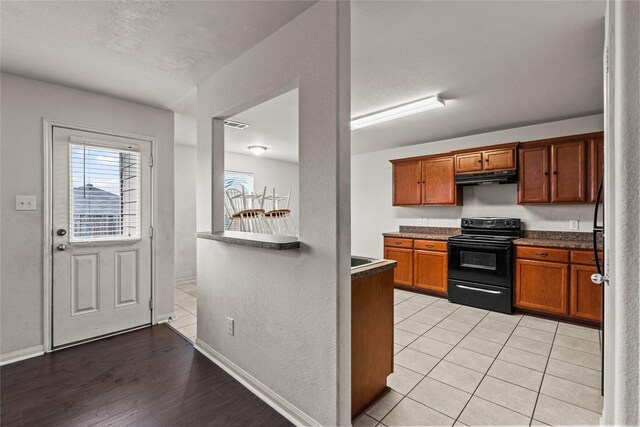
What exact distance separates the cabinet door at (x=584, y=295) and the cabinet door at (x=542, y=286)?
2.4 inches

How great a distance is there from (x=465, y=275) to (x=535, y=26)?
295 cm

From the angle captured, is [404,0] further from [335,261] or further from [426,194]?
[426,194]

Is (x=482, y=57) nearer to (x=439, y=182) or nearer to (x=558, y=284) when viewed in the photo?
(x=439, y=182)

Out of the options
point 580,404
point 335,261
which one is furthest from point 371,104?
point 580,404

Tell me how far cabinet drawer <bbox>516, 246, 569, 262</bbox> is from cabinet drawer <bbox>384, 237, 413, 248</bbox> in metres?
1.44

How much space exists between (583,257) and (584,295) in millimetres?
405

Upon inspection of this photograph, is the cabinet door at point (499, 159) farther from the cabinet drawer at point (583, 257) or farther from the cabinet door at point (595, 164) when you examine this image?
the cabinet drawer at point (583, 257)

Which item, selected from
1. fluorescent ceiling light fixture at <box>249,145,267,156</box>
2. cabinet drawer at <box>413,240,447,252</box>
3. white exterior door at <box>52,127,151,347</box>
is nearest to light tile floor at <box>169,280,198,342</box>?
white exterior door at <box>52,127,151,347</box>

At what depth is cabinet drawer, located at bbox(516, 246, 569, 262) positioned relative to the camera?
334cm

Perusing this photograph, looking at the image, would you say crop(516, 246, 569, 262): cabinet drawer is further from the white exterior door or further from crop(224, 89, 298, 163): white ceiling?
the white exterior door

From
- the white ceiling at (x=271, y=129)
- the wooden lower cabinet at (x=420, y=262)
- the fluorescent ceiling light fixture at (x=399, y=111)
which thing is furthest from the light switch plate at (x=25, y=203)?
the wooden lower cabinet at (x=420, y=262)

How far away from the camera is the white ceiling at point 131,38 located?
173cm

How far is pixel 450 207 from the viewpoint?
4754mm

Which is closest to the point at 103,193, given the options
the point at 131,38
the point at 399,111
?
the point at 131,38
